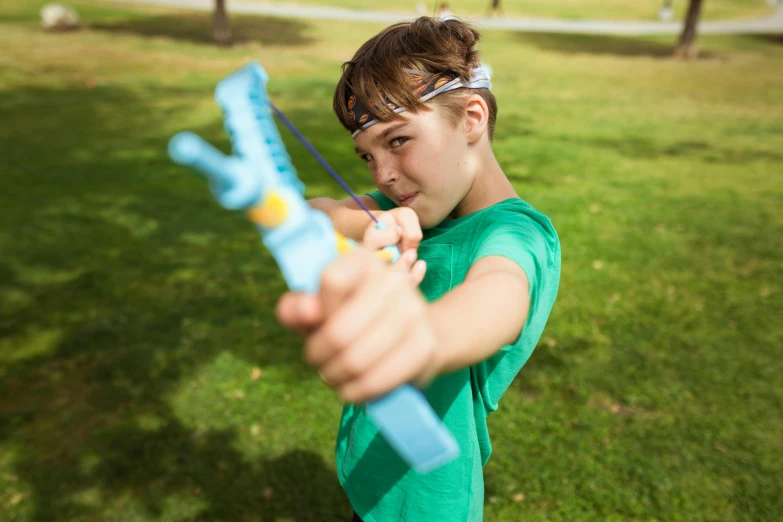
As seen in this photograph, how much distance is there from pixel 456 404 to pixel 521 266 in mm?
565

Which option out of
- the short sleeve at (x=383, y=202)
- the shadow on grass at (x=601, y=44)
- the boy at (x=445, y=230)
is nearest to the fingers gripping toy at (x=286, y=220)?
the boy at (x=445, y=230)

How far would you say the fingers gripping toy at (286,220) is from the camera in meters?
0.76

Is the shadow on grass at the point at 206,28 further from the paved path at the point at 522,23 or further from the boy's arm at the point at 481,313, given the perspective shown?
the boy's arm at the point at 481,313

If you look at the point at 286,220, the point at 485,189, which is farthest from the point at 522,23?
the point at 286,220

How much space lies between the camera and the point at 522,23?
3133 cm

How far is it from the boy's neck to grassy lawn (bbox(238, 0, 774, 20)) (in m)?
32.0

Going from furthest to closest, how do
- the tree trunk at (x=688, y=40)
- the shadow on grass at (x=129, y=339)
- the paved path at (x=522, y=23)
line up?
the paved path at (x=522, y=23) < the tree trunk at (x=688, y=40) < the shadow on grass at (x=129, y=339)

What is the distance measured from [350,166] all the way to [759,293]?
5.59 metres

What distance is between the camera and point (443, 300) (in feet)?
3.63

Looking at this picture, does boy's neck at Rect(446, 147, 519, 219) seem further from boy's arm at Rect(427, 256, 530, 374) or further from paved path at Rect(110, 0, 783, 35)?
paved path at Rect(110, 0, 783, 35)

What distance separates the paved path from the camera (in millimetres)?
28339

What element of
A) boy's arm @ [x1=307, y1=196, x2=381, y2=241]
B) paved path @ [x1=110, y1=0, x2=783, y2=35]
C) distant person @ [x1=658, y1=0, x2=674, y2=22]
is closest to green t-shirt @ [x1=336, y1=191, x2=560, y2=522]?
boy's arm @ [x1=307, y1=196, x2=381, y2=241]

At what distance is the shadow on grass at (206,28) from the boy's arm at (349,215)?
65.2 ft

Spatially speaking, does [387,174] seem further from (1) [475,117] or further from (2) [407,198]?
(1) [475,117]
